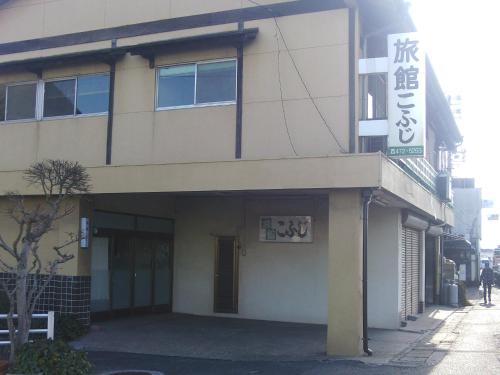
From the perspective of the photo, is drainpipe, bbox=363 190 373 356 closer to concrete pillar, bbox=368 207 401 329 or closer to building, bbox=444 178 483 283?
concrete pillar, bbox=368 207 401 329

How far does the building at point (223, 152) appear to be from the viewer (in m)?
11.9

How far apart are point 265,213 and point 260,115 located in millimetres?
4140

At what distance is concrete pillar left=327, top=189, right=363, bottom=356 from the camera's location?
11016mm

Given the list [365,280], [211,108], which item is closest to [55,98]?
[211,108]

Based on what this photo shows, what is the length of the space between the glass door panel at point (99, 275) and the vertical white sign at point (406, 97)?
24.5ft

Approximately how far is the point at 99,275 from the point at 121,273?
877mm

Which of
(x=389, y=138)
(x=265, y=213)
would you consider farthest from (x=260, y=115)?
(x=265, y=213)

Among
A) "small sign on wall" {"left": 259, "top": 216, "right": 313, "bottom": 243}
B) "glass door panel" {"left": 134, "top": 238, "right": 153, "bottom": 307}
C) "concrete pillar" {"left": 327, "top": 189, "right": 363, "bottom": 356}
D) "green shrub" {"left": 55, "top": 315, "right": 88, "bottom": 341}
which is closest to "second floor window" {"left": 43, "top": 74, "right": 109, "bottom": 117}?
"glass door panel" {"left": 134, "top": 238, "right": 153, "bottom": 307}

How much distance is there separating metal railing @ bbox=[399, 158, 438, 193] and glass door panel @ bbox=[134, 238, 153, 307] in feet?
23.6

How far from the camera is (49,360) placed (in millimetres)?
8047

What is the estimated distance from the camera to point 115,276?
51.5 ft

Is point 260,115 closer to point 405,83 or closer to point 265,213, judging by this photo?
point 405,83

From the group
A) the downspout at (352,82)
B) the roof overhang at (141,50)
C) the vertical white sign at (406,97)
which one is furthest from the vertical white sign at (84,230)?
the vertical white sign at (406,97)

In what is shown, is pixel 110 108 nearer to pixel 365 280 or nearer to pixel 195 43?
pixel 195 43
